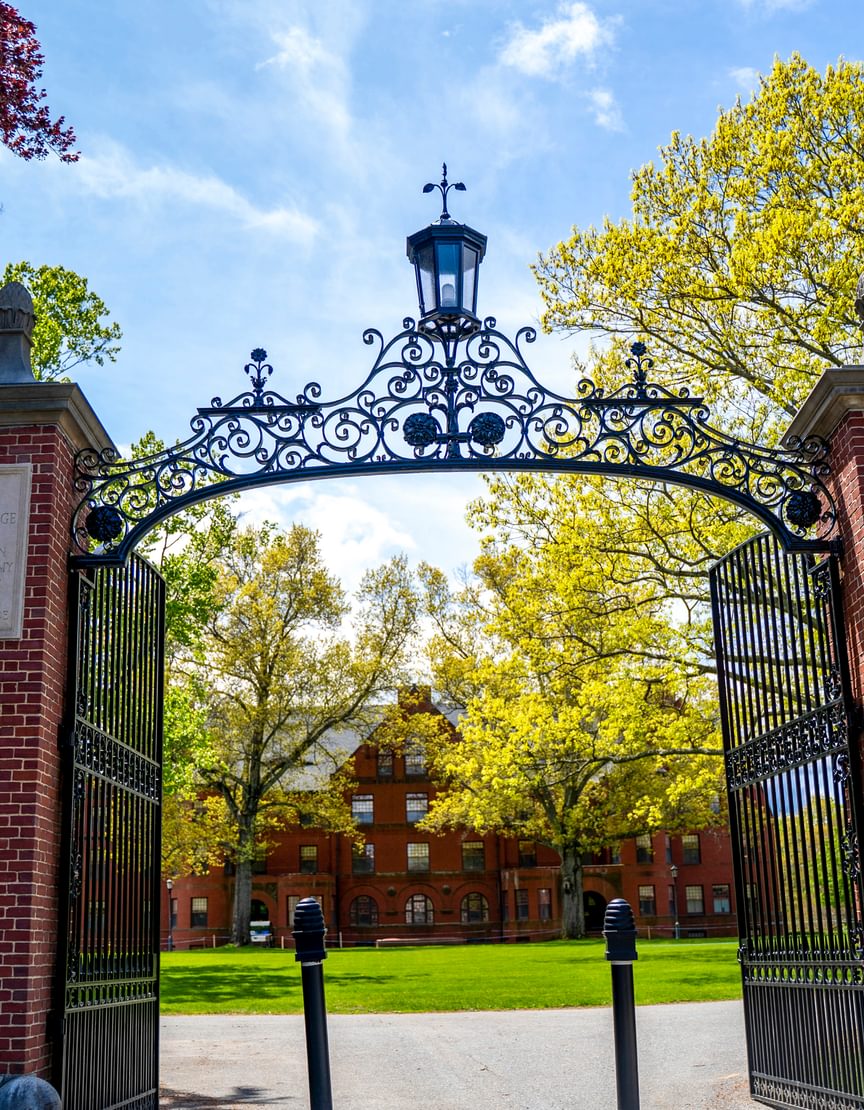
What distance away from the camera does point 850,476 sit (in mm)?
7691

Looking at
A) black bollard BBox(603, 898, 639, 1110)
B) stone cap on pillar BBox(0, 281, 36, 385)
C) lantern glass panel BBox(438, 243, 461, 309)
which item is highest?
lantern glass panel BBox(438, 243, 461, 309)

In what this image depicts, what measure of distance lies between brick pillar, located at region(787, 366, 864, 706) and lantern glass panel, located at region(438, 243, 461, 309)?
2416 mm

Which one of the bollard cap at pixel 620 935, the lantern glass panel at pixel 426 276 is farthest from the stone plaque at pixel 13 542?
the bollard cap at pixel 620 935

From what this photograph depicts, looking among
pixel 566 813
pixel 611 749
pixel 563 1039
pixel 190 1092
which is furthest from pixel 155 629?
pixel 566 813

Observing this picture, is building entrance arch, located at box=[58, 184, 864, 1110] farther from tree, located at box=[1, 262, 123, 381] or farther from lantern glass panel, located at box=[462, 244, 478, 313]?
tree, located at box=[1, 262, 123, 381]

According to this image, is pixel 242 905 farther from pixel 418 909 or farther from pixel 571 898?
pixel 418 909

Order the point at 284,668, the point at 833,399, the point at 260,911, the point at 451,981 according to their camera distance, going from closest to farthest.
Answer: the point at 833,399, the point at 451,981, the point at 284,668, the point at 260,911

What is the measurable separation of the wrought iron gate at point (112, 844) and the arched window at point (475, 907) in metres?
45.4

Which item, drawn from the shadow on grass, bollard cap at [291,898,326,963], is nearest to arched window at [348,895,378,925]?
the shadow on grass

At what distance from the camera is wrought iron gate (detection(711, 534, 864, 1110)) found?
7301mm

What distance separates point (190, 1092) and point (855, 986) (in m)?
5.30

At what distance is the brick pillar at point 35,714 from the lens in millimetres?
6848

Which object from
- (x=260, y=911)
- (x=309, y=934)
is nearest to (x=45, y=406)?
(x=309, y=934)

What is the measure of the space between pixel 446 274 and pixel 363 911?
156 ft
